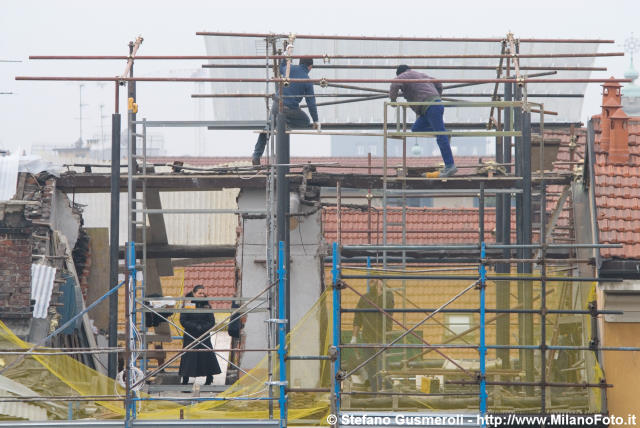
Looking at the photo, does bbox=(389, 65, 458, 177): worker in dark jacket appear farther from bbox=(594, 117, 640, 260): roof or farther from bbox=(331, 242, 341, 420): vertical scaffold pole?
bbox=(331, 242, 341, 420): vertical scaffold pole

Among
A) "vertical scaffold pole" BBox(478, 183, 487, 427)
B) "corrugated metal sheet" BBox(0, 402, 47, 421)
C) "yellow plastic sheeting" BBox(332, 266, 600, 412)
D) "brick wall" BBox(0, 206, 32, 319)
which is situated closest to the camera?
"vertical scaffold pole" BBox(478, 183, 487, 427)

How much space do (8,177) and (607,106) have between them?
8907 millimetres

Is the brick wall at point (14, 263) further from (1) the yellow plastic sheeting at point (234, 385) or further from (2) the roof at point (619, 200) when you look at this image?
(2) the roof at point (619, 200)

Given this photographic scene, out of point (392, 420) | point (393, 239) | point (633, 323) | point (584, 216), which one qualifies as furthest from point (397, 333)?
point (393, 239)

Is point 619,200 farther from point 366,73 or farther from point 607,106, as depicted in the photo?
point 366,73

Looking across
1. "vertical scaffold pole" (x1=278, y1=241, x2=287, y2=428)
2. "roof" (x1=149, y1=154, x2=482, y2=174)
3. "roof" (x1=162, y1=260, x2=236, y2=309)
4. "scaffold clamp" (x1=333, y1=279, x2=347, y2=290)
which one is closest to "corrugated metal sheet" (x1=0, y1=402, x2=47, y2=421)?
"vertical scaffold pole" (x1=278, y1=241, x2=287, y2=428)

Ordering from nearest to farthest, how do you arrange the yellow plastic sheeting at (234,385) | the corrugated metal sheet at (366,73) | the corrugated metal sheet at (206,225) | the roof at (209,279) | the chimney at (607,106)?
the yellow plastic sheeting at (234,385) < the chimney at (607,106) < the corrugated metal sheet at (366,73) < the roof at (209,279) < the corrugated metal sheet at (206,225)

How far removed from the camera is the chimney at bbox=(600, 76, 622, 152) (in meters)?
14.3

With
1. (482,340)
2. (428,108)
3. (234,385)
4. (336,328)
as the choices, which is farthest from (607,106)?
(234,385)

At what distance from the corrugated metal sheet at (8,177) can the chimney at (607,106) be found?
342 inches

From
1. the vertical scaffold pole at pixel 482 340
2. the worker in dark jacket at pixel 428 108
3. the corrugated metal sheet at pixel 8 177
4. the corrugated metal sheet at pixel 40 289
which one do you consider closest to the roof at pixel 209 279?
the corrugated metal sheet at pixel 8 177

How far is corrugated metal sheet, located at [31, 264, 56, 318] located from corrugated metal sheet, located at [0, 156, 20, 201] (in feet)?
4.31

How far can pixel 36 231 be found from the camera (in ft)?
52.7

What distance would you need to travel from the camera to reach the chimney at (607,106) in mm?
14266
